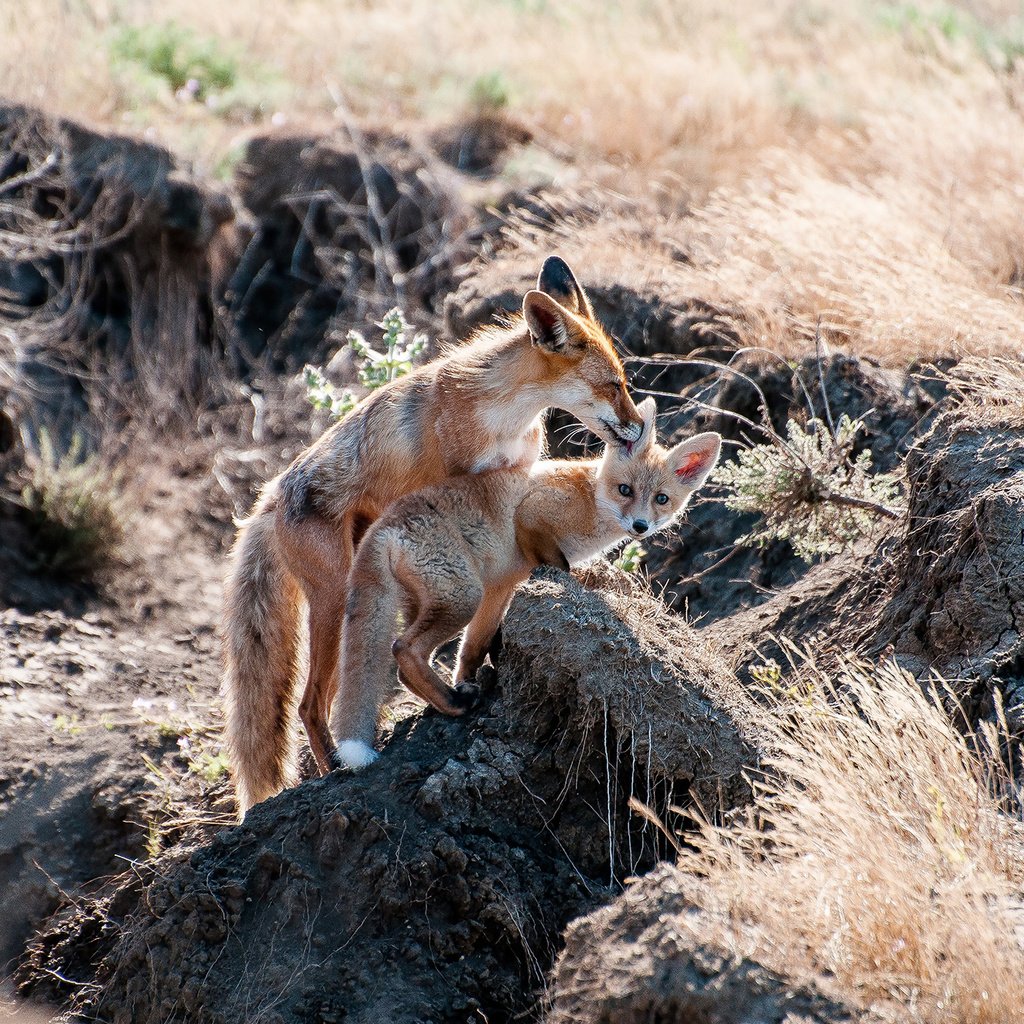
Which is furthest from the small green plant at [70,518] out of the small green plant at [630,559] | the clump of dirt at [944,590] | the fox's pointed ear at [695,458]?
the fox's pointed ear at [695,458]

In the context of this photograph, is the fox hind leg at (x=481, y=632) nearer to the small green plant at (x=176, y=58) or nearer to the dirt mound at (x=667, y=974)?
the dirt mound at (x=667, y=974)

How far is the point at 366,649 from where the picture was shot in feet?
19.7

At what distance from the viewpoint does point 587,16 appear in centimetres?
2317

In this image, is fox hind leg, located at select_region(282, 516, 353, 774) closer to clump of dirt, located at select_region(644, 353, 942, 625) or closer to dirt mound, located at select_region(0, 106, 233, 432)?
clump of dirt, located at select_region(644, 353, 942, 625)

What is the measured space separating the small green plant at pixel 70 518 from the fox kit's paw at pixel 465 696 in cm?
618

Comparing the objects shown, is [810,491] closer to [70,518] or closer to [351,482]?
[351,482]

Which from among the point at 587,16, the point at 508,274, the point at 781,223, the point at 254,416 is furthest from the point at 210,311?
the point at 587,16

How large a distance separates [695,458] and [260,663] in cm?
276

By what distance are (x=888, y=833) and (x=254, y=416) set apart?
→ 35.3ft

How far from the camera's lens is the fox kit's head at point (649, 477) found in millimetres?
6582

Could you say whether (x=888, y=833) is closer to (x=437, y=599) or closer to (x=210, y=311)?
(x=437, y=599)

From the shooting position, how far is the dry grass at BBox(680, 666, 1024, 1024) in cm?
400

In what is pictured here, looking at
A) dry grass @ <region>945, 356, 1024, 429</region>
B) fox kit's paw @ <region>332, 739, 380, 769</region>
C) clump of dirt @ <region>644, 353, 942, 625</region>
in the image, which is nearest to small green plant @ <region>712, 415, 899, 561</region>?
clump of dirt @ <region>644, 353, 942, 625</region>

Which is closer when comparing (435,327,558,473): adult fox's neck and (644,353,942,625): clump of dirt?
(435,327,558,473): adult fox's neck
